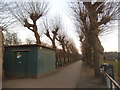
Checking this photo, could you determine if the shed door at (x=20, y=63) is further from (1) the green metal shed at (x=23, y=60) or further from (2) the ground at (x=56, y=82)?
(2) the ground at (x=56, y=82)

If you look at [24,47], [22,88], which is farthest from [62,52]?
[22,88]

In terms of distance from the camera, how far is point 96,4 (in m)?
11.8

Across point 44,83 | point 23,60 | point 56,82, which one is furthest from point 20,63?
point 56,82

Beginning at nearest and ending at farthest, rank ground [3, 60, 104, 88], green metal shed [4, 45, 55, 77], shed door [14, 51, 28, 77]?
1. ground [3, 60, 104, 88]
2. green metal shed [4, 45, 55, 77]
3. shed door [14, 51, 28, 77]

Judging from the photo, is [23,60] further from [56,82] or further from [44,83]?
[56,82]

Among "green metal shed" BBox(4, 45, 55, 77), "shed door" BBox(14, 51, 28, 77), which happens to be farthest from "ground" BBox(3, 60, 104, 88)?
"shed door" BBox(14, 51, 28, 77)

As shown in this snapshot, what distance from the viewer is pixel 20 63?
13.2 metres

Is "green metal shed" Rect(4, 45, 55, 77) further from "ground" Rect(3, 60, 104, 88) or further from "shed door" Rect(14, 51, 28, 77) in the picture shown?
"ground" Rect(3, 60, 104, 88)

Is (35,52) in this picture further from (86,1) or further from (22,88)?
(86,1)

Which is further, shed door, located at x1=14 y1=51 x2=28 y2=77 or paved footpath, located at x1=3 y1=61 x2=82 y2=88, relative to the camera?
shed door, located at x1=14 y1=51 x2=28 y2=77

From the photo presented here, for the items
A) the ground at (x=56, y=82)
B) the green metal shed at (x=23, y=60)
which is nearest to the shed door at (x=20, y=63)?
the green metal shed at (x=23, y=60)

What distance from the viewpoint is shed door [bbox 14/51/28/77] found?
13.0m

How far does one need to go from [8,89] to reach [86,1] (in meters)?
8.63

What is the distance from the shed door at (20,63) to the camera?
13.0 m
